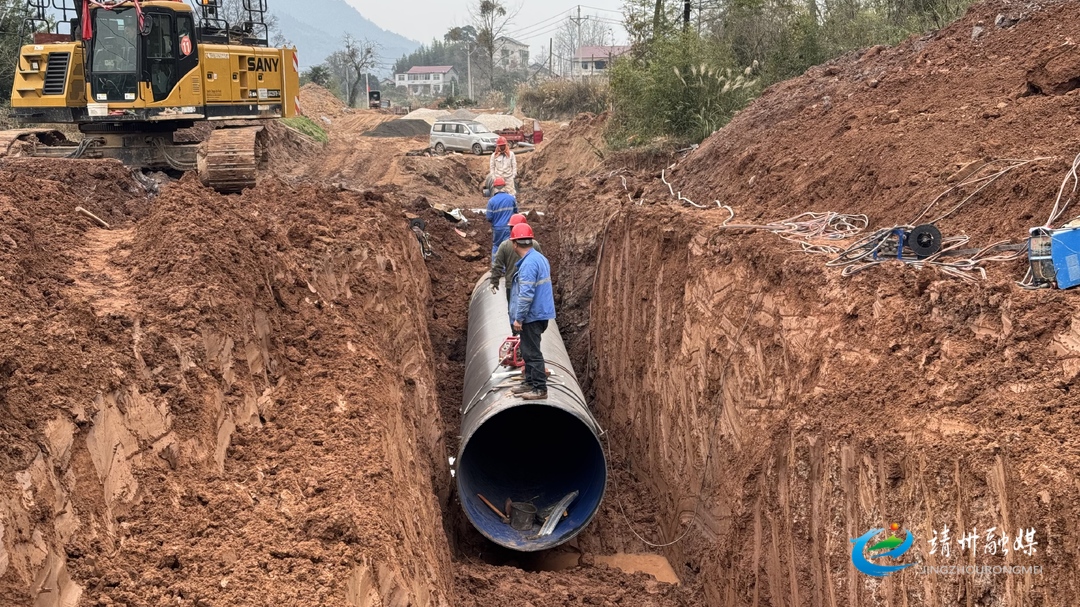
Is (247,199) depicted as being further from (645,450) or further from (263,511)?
(263,511)

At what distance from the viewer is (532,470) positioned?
9.97 meters

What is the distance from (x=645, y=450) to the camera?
373 inches

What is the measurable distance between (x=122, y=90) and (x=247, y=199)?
4556mm

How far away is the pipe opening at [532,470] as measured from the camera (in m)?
8.41

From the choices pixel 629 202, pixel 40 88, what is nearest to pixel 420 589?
pixel 629 202

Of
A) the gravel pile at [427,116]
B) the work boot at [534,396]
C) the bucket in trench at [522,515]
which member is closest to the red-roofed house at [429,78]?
the gravel pile at [427,116]

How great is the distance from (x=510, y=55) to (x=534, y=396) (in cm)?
10494

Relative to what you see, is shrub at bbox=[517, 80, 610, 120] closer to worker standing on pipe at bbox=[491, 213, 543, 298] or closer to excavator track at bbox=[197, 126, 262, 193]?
excavator track at bbox=[197, 126, 262, 193]

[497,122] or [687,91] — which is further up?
[497,122]

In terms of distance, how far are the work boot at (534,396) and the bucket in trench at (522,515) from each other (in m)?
1.44

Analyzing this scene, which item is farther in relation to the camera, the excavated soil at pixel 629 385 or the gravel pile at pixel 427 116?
the gravel pile at pixel 427 116

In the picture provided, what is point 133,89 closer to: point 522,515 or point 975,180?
point 522,515

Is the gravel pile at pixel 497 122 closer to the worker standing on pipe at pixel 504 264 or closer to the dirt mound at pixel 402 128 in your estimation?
the dirt mound at pixel 402 128

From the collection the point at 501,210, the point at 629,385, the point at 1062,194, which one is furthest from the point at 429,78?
the point at 1062,194
